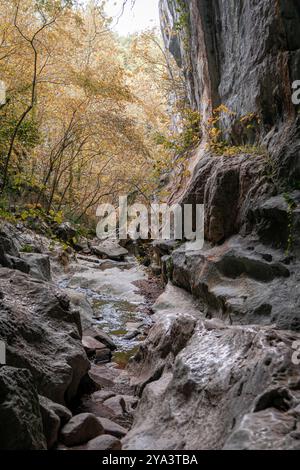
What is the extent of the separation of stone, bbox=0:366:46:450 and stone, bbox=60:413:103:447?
32cm

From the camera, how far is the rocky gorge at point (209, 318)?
107 inches

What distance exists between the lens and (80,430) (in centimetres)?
308

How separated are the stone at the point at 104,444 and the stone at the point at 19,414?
401 millimetres

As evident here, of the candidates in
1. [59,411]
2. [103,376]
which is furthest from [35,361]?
[103,376]

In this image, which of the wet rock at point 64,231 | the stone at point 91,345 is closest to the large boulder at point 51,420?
the stone at point 91,345

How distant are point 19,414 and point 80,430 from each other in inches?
29.4

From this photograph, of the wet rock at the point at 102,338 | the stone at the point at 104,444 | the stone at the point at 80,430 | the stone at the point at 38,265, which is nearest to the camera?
the stone at the point at 104,444

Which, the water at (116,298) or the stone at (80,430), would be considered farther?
the water at (116,298)

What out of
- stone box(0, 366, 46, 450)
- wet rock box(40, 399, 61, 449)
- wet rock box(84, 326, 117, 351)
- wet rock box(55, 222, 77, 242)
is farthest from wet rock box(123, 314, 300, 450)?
wet rock box(55, 222, 77, 242)

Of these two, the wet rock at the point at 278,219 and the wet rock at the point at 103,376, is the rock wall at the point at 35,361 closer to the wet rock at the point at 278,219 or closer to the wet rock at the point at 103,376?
the wet rock at the point at 103,376

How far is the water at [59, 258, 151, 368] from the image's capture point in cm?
681

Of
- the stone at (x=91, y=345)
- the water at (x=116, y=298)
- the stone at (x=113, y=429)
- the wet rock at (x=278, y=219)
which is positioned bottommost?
the water at (x=116, y=298)

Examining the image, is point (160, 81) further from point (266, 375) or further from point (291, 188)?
point (266, 375)

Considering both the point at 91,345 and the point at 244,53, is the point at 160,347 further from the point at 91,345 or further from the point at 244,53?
the point at 244,53
